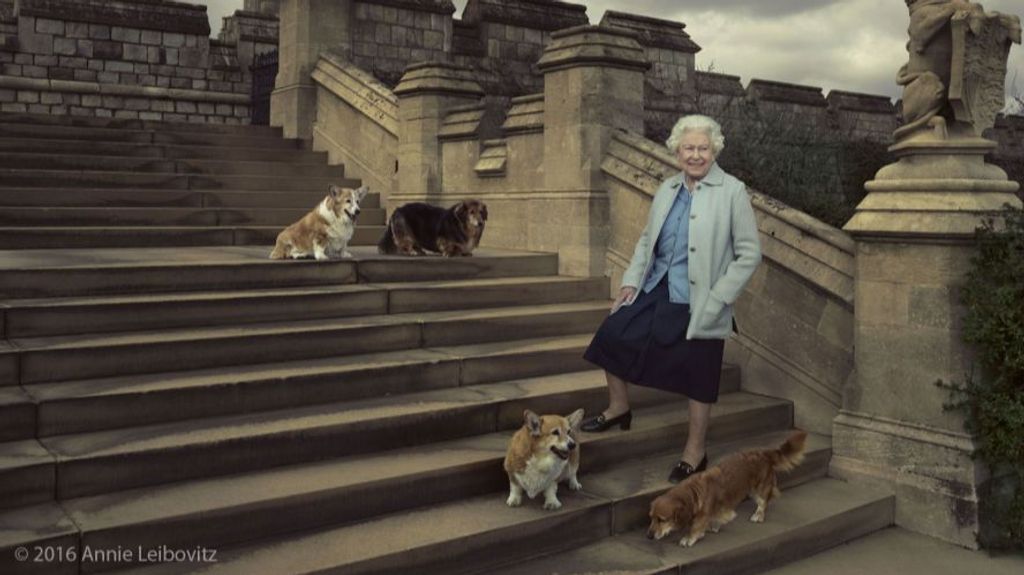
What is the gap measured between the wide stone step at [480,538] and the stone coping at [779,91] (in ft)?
50.4

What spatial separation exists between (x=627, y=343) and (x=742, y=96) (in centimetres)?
1568

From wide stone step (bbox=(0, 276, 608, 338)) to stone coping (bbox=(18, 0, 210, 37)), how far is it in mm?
11220

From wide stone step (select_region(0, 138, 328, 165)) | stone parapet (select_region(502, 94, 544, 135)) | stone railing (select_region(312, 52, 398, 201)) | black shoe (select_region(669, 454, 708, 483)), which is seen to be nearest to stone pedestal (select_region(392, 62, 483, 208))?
stone railing (select_region(312, 52, 398, 201))

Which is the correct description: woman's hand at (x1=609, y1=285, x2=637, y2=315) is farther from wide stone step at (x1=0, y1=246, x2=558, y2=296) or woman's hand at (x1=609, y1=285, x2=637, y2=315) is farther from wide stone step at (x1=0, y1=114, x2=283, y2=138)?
wide stone step at (x1=0, y1=114, x2=283, y2=138)

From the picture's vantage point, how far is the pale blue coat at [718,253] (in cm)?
463

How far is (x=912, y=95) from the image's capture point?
556cm

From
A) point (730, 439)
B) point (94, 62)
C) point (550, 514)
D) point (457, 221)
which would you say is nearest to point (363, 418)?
point (550, 514)

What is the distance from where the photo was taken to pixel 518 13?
55.6 ft

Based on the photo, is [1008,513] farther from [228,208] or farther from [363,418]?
[228,208]

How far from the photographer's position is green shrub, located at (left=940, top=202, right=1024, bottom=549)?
197 inches

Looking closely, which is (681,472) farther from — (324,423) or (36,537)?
(36,537)

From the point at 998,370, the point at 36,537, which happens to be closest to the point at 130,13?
the point at 36,537

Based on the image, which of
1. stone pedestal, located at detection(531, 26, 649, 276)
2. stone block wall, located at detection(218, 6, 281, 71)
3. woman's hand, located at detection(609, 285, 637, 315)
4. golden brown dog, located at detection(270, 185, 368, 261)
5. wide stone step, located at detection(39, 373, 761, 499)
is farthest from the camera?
stone block wall, located at detection(218, 6, 281, 71)

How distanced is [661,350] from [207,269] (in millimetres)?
3388
